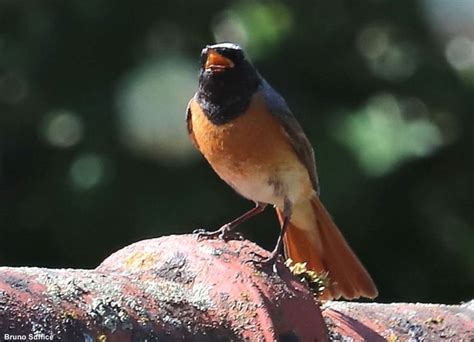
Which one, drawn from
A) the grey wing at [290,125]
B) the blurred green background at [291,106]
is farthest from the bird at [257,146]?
the blurred green background at [291,106]

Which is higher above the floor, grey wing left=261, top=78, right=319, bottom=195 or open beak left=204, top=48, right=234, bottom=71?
open beak left=204, top=48, right=234, bottom=71

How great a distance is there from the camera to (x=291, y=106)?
6340 mm

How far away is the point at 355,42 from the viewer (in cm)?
675

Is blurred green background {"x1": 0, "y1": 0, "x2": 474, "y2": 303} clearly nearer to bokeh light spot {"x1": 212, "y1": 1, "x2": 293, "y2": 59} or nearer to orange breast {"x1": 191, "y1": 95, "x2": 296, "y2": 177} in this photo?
bokeh light spot {"x1": 212, "y1": 1, "x2": 293, "y2": 59}

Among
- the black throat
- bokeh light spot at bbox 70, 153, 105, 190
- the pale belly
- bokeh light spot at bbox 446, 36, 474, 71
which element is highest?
the black throat

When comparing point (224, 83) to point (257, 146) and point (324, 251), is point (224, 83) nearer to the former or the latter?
point (257, 146)

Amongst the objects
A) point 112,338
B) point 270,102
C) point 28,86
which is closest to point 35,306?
point 112,338

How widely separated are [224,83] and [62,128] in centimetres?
300

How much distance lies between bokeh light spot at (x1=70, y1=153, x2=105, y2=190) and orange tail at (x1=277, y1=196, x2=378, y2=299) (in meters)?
2.56

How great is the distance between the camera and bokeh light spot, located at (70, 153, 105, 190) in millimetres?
6348

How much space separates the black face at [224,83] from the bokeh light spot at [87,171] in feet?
9.01

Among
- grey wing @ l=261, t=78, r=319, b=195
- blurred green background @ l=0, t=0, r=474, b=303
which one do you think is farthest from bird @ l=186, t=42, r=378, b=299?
blurred green background @ l=0, t=0, r=474, b=303

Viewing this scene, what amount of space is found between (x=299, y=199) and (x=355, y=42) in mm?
3127

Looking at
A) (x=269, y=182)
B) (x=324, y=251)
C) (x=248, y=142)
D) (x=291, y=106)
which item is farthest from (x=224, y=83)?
(x=291, y=106)
